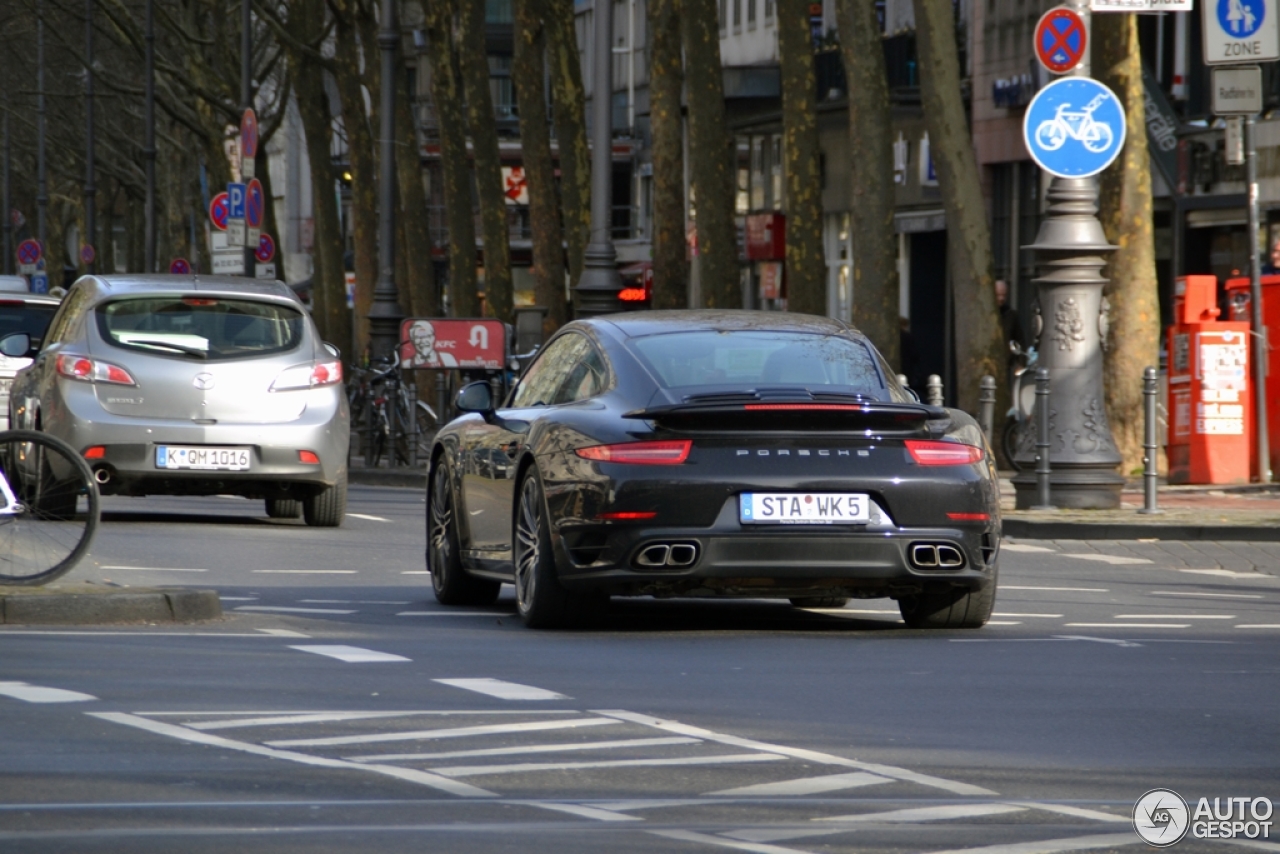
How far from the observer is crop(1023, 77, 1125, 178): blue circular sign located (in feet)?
63.7

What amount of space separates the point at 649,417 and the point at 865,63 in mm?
17838

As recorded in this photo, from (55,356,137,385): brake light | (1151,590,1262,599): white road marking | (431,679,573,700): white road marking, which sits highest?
(55,356,137,385): brake light

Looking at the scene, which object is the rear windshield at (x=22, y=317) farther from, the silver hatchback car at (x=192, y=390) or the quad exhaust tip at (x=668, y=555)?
Result: the quad exhaust tip at (x=668, y=555)

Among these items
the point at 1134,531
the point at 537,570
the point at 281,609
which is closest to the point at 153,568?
the point at 281,609

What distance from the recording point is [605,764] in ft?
23.3

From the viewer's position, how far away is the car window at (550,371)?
1188cm

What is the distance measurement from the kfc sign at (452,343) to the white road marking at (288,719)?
21.6 metres

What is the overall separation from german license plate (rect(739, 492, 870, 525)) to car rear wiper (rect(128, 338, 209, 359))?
25.8 feet

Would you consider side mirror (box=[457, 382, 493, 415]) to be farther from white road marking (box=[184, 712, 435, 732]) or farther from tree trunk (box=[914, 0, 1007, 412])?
tree trunk (box=[914, 0, 1007, 412])

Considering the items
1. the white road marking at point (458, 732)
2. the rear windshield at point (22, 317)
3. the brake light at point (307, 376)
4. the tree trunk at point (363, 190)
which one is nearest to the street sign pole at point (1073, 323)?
the brake light at point (307, 376)

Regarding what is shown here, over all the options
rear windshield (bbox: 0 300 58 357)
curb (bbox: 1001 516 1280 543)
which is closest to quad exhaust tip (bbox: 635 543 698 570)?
curb (bbox: 1001 516 1280 543)

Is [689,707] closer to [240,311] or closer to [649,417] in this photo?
[649,417]

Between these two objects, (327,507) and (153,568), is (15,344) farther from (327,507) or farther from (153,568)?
(153,568)

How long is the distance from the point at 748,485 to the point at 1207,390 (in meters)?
12.7
